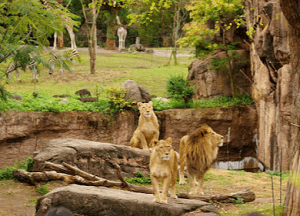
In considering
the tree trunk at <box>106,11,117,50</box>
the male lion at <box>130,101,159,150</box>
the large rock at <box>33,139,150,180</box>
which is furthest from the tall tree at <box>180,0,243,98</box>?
the tree trunk at <box>106,11,117,50</box>

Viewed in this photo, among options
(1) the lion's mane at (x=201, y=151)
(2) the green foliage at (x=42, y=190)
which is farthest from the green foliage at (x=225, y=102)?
(2) the green foliage at (x=42, y=190)

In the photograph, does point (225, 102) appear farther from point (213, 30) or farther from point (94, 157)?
point (94, 157)

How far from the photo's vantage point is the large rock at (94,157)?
10.3 metres

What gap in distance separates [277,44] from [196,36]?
695 centimetres

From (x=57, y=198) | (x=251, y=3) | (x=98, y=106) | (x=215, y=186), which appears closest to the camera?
(x=57, y=198)

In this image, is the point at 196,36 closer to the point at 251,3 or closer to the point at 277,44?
the point at 251,3

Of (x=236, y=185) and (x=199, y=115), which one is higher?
(x=199, y=115)

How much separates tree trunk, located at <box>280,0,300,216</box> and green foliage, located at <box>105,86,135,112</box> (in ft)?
31.8

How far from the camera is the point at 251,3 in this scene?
14.8 metres

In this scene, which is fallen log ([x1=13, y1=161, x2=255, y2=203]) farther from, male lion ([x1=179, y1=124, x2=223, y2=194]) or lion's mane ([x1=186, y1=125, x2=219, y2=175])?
lion's mane ([x1=186, y1=125, x2=219, y2=175])

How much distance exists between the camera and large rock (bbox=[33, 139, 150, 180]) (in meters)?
10.3

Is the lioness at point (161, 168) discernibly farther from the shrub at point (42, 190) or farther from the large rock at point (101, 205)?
the shrub at point (42, 190)

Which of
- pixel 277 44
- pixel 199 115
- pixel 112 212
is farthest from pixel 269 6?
pixel 112 212

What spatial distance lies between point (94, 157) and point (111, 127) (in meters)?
5.19
